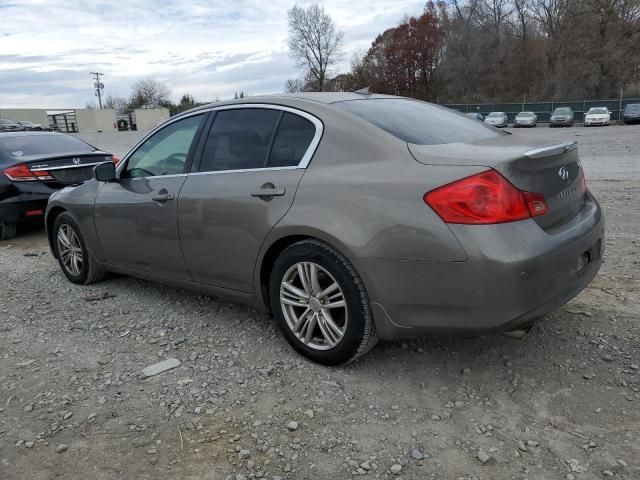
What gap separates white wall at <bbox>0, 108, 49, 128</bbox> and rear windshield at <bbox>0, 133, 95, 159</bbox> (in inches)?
2679

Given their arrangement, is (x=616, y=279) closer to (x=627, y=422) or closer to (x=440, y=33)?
(x=627, y=422)

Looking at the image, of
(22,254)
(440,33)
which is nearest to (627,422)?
(22,254)

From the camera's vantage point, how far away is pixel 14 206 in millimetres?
7105

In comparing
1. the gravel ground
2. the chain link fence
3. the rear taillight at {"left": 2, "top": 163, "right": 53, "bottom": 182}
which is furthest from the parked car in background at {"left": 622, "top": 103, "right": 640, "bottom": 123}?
Answer: the rear taillight at {"left": 2, "top": 163, "right": 53, "bottom": 182}

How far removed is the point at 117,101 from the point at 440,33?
5470 centimetres

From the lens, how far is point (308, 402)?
2990mm

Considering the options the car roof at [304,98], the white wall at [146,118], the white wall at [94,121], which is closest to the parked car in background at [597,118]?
the car roof at [304,98]

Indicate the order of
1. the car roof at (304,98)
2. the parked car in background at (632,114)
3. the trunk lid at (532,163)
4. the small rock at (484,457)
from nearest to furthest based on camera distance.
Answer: the small rock at (484,457) < the trunk lid at (532,163) < the car roof at (304,98) < the parked car in background at (632,114)

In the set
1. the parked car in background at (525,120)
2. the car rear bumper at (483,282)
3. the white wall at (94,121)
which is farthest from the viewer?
the white wall at (94,121)

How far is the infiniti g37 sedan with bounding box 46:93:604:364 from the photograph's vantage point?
2.69 m

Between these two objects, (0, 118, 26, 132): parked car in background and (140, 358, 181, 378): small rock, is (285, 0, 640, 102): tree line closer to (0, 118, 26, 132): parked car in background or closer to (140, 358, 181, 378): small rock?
(0, 118, 26, 132): parked car in background

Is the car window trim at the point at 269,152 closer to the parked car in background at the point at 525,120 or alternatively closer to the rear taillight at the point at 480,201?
the rear taillight at the point at 480,201

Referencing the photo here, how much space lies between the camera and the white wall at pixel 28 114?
6751 cm

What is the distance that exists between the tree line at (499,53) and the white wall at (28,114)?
31844 mm
